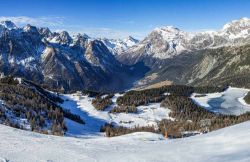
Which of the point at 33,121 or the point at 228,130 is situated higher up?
the point at 228,130

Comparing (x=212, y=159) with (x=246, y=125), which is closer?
(x=212, y=159)

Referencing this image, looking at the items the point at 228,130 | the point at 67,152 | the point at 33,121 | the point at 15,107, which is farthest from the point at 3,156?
the point at 15,107

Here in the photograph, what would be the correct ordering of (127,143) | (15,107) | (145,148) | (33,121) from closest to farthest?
1. (145,148)
2. (127,143)
3. (33,121)
4. (15,107)

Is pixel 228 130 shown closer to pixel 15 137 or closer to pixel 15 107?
pixel 15 137

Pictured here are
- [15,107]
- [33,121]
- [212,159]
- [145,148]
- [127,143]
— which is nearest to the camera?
[212,159]

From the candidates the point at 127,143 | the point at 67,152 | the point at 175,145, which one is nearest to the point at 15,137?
the point at 67,152

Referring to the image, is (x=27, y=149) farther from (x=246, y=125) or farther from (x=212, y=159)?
(x=246, y=125)
